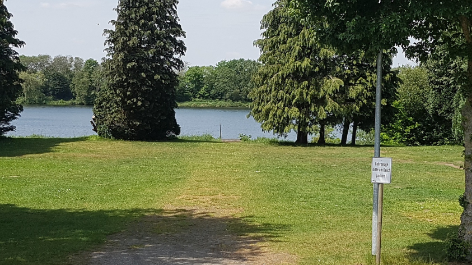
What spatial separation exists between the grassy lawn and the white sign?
4.36 feet

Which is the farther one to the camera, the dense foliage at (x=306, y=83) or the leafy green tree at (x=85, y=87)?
A: the leafy green tree at (x=85, y=87)

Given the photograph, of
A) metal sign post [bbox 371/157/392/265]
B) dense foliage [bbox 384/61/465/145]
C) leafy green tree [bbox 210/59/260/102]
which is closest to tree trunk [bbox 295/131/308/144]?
dense foliage [bbox 384/61/465/145]

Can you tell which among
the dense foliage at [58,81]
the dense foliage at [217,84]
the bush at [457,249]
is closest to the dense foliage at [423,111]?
the bush at [457,249]

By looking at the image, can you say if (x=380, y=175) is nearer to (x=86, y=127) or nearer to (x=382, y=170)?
(x=382, y=170)

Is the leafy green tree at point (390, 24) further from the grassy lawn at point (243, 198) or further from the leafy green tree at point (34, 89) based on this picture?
the leafy green tree at point (34, 89)

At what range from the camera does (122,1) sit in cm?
3394

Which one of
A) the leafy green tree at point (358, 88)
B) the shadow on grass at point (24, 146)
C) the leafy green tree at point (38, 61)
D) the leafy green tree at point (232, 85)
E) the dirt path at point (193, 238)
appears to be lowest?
the dirt path at point (193, 238)

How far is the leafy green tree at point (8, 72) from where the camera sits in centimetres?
3017

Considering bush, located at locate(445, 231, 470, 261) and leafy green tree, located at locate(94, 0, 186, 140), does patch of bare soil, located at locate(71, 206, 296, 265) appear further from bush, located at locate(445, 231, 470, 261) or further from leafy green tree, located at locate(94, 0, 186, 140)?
leafy green tree, located at locate(94, 0, 186, 140)

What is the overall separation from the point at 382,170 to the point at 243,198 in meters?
7.75

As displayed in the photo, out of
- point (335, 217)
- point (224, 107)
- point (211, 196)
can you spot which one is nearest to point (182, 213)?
point (211, 196)

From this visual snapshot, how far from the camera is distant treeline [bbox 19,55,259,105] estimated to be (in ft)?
298

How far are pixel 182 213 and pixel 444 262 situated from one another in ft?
21.7

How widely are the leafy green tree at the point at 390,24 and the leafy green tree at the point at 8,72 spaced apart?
25.7 m
